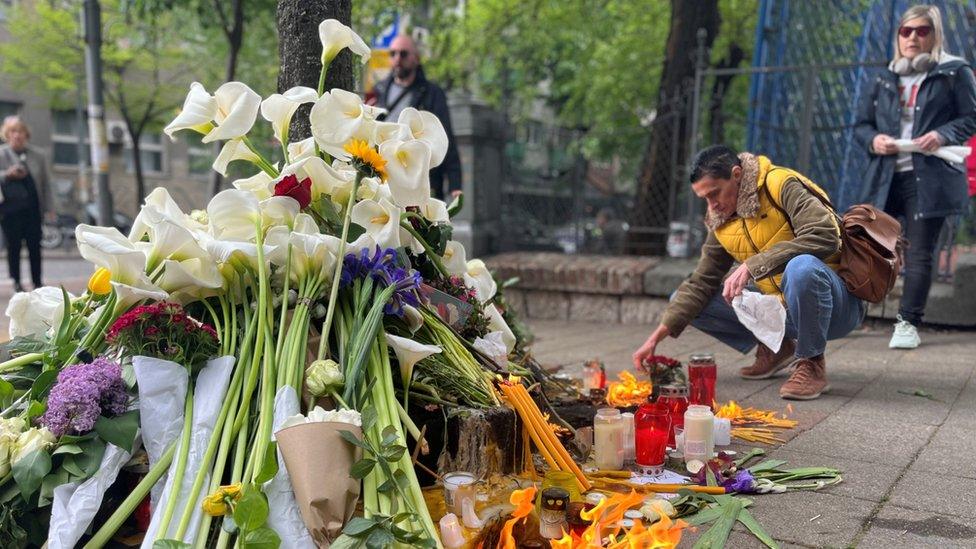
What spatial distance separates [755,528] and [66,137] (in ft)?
90.1

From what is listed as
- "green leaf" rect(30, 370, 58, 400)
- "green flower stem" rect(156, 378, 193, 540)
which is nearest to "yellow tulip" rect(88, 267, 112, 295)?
"green leaf" rect(30, 370, 58, 400)

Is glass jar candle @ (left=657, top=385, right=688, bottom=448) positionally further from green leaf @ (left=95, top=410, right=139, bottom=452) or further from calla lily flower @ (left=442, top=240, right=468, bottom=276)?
green leaf @ (left=95, top=410, right=139, bottom=452)

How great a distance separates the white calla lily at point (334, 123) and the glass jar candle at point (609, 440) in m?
1.18

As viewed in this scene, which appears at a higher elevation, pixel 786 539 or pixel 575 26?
pixel 575 26

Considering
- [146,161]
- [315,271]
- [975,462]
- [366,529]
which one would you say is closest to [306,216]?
[315,271]

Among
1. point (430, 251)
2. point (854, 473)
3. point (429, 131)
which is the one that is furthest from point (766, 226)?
point (429, 131)

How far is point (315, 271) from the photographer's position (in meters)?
2.41

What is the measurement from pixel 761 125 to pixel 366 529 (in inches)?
243

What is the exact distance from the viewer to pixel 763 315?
12.4 feet

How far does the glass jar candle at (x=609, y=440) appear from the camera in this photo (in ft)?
8.60

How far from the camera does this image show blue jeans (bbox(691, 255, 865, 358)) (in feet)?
11.7

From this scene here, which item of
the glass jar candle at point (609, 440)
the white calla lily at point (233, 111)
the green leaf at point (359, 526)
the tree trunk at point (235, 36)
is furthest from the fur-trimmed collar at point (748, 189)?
the tree trunk at point (235, 36)

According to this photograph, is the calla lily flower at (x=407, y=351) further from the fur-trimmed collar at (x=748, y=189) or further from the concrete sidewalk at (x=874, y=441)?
the fur-trimmed collar at (x=748, y=189)

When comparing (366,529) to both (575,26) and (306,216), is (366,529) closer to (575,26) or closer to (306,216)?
(306,216)
